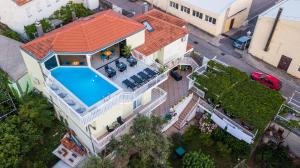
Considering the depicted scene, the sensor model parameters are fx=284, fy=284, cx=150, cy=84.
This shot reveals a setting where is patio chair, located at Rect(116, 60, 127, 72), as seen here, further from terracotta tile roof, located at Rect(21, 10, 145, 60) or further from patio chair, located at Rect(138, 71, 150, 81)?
terracotta tile roof, located at Rect(21, 10, 145, 60)

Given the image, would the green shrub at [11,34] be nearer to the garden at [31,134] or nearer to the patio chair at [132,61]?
the garden at [31,134]

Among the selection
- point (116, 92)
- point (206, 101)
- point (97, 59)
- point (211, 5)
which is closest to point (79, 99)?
point (116, 92)

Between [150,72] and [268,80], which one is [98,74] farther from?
[268,80]

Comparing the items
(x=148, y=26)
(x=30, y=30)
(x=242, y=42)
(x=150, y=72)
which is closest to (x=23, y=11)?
(x=30, y=30)

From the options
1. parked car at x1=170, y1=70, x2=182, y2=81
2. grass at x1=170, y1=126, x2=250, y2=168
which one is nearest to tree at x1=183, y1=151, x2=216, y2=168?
grass at x1=170, y1=126, x2=250, y2=168

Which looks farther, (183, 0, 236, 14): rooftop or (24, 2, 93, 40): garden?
(183, 0, 236, 14): rooftop

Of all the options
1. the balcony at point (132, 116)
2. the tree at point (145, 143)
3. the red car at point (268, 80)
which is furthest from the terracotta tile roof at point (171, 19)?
the tree at point (145, 143)
